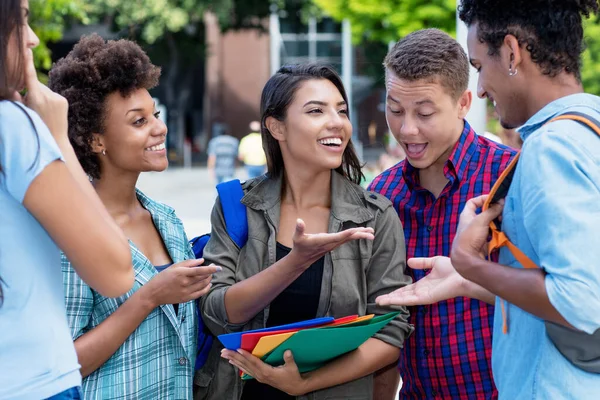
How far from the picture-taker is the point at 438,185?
2.91 metres

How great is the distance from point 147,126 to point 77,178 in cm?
106

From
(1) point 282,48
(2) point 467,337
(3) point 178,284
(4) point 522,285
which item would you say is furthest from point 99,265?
(1) point 282,48

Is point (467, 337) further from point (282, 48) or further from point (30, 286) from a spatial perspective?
point (282, 48)

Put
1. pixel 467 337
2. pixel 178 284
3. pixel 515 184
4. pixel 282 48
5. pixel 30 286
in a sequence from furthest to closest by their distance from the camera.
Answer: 1. pixel 282 48
2. pixel 467 337
3. pixel 178 284
4. pixel 515 184
5. pixel 30 286

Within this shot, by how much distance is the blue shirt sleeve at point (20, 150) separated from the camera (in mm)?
1686

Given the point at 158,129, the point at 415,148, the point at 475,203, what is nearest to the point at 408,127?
the point at 415,148

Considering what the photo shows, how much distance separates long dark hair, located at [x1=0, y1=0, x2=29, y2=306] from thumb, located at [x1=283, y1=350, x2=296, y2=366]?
39.1 inches

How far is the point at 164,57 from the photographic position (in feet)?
112

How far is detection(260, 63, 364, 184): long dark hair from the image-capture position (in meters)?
2.95

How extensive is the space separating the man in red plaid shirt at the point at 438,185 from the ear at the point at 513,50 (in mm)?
879

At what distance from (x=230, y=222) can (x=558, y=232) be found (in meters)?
1.36

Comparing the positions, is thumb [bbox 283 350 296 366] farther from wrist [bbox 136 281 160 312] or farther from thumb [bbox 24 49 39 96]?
thumb [bbox 24 49 39 96]

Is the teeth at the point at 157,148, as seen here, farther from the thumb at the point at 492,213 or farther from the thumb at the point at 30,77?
the thumb at the point at 492,213

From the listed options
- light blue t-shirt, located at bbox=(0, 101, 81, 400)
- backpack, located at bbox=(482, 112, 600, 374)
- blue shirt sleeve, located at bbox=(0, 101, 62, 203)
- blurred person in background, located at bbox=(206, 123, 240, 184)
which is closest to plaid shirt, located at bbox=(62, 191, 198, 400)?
light blue t-shirt, located at bbox=(0, 101, 81, 400)
